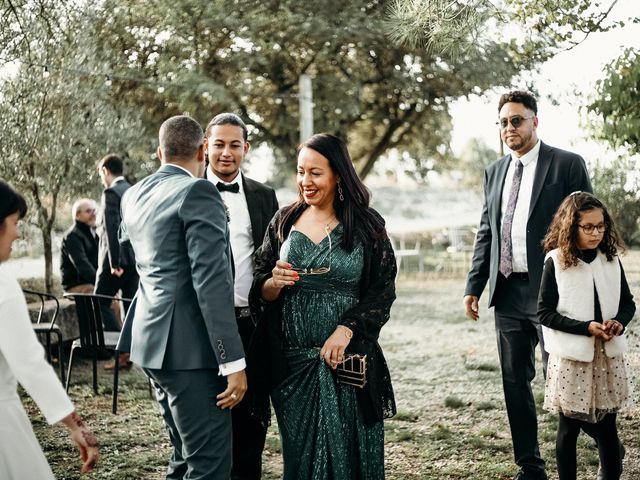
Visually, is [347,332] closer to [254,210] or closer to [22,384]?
[254,210]

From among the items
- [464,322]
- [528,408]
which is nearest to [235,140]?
[528,408]

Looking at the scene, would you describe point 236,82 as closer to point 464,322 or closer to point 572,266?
point 464,322

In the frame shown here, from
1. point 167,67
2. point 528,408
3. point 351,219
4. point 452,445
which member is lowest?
point 452,445

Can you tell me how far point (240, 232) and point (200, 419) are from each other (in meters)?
1.32

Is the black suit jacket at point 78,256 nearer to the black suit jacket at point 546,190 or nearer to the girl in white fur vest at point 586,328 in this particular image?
the black suit jacket at point 546,190

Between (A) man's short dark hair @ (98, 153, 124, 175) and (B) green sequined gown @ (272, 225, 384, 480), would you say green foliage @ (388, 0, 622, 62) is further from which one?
(A) man's short dark hair @ (98, 153, 124, 175)

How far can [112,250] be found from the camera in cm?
797

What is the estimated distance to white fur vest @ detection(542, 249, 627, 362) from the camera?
3916mm

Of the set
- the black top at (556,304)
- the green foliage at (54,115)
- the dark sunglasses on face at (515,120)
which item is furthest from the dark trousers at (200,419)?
the green foliage at (54,115)

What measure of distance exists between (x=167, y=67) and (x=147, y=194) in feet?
33.7

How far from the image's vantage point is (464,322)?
11805 mm

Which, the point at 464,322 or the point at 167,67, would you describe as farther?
the point at 167,67

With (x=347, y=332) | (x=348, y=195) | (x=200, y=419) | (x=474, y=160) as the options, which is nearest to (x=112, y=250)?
(x=348, y=195)

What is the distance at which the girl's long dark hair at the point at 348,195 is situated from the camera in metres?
3.47
